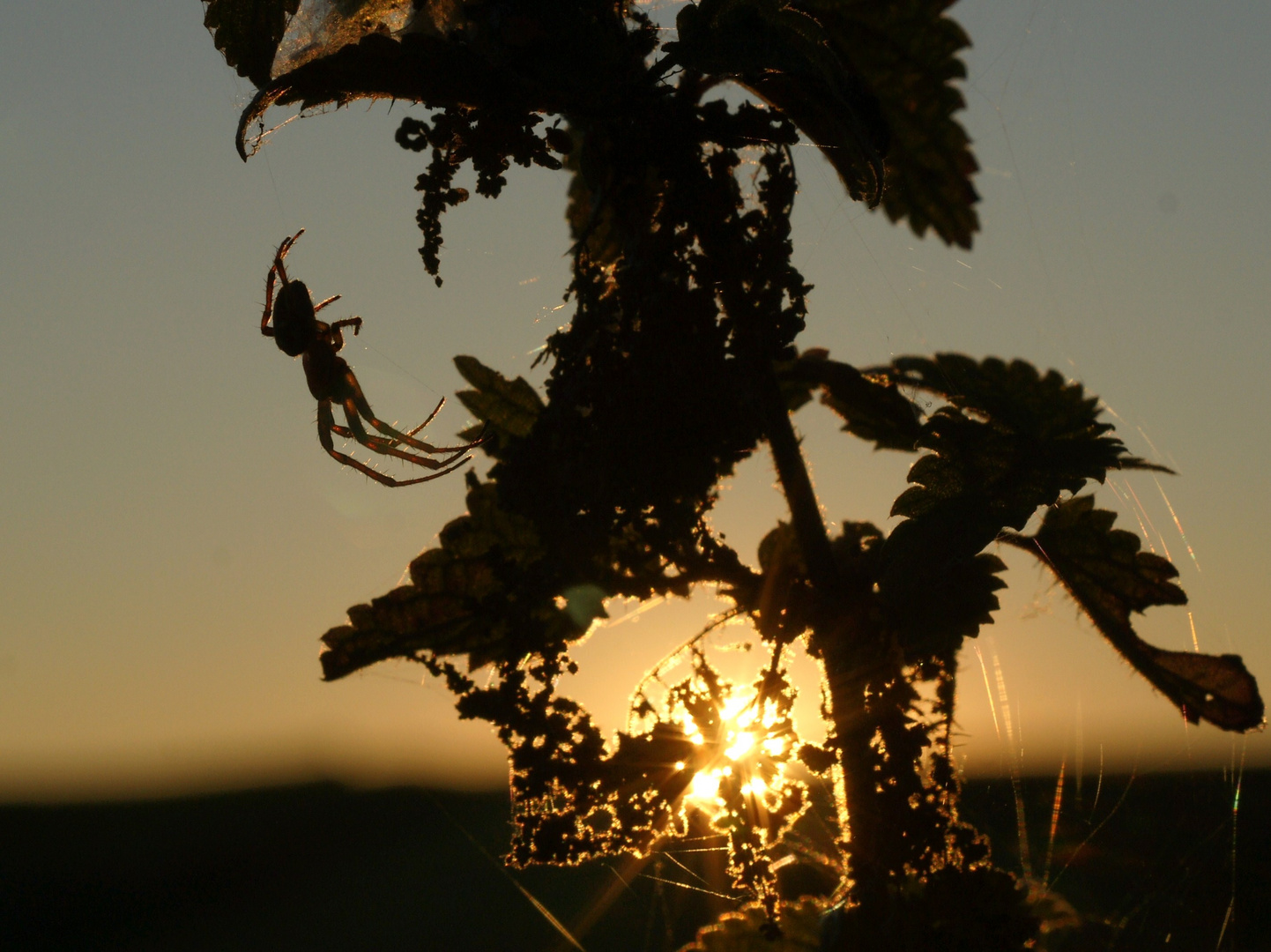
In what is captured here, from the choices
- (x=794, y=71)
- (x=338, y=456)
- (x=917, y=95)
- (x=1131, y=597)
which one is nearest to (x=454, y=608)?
(x=338, y=456)

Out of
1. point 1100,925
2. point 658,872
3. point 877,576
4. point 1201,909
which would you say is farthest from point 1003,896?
point 1201,909

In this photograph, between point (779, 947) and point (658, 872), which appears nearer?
point (779, 947)

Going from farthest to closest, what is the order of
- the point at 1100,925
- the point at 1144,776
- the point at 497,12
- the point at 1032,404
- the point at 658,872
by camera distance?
the point at 1144,776, the point at 658,872, the point at 1100,925, the point at 1032,404, the point at 497,12

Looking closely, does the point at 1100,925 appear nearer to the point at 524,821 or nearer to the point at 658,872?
the point at 658,872

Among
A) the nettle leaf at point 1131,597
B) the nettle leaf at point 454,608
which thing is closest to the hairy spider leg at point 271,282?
the nettle leaf at point 454,608

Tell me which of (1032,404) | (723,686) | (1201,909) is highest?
(1032,404)

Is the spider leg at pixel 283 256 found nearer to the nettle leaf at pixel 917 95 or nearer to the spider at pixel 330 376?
the spider at pixel 330 376
